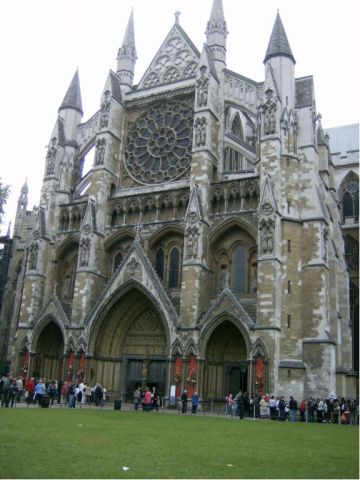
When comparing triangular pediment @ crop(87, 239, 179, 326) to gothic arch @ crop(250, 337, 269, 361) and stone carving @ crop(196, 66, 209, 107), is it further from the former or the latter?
stone carving @ crop(196, 66, 209, 107)

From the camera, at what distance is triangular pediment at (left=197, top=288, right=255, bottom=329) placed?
1093 inches

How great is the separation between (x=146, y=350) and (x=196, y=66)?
19.6 meters

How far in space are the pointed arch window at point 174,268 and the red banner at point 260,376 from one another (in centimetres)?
777

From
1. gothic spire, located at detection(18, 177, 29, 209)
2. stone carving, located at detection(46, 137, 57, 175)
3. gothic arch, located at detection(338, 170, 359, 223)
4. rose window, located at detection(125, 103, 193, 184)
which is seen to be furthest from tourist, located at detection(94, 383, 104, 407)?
gothic spire, located at detection(18, 177, 29, 209)

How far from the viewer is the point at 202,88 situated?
111 feet

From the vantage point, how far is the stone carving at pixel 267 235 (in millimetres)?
28239

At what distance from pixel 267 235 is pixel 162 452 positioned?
18.8 metres

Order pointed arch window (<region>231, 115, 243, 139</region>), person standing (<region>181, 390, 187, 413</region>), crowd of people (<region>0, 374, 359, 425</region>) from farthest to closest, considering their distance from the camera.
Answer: pointed arch window (<region>231, 115, 243, 139</region>) → person standing (<region>181, 390, 187, 413</region>) → crowd of people (<region>0, 374, 359, 425</region>)

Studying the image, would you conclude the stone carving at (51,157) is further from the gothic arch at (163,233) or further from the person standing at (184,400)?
the person standing at (184,400)

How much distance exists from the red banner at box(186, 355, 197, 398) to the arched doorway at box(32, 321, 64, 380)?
30.9ft

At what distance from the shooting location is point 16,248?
46969 millimetres

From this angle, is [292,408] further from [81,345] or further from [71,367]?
[71,367]

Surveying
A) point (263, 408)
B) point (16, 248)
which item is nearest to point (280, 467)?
point (263, 408)

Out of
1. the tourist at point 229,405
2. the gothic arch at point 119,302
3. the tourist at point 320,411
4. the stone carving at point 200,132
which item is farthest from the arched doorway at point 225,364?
the stone carving at point 200,132
